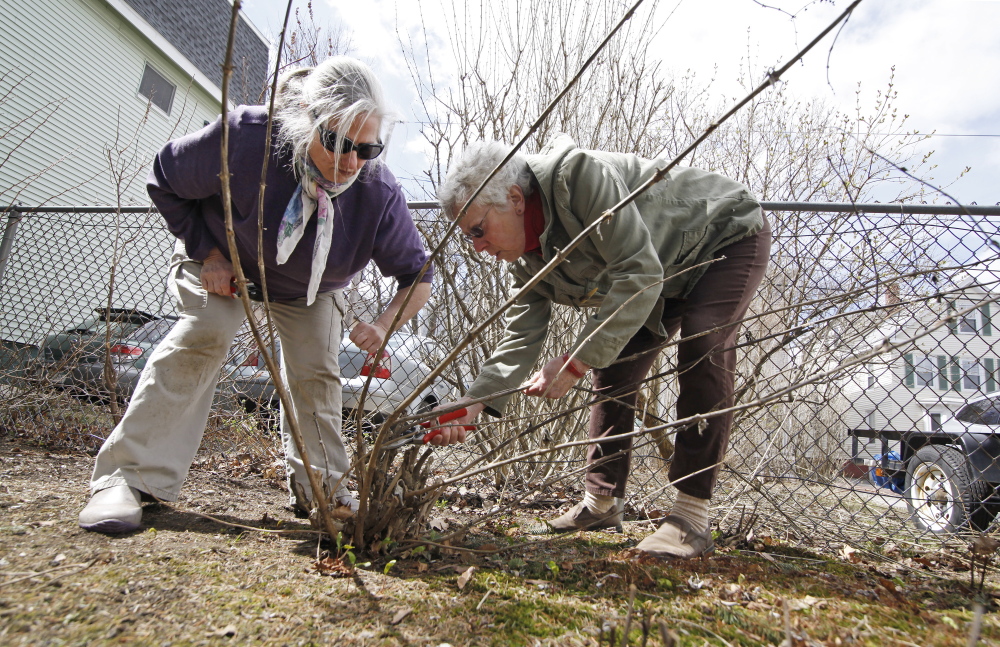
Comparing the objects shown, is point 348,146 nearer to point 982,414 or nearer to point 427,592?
point 427,592

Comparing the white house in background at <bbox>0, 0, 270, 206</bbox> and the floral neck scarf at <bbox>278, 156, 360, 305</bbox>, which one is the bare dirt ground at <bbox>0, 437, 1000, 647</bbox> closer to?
the floral neck scarf at <bbox>278, 156, 360, 305</bbox>

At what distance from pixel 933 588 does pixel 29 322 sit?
5.75 m

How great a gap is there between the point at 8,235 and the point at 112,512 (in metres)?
3.69

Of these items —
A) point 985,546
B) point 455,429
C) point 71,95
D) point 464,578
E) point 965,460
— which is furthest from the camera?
point 71,95

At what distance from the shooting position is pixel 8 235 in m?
4.22

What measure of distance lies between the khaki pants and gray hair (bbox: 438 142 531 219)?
29.6 inches

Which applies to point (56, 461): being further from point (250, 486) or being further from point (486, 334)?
point (486, 334)

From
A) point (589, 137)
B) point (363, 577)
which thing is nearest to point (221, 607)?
point (363, 577)

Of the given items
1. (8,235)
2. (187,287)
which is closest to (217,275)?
(187,287)

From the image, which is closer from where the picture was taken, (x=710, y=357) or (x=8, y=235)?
(x=710, y=357)

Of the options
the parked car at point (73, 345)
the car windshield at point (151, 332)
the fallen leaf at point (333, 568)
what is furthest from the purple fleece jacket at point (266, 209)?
the car windshield at point (151, 332)

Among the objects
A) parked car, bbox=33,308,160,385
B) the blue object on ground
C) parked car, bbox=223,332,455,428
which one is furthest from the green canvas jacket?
parked car, bbox=33,308,160,385

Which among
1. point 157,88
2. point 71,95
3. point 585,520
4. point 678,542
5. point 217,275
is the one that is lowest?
point 585,520

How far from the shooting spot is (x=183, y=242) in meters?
2.23
